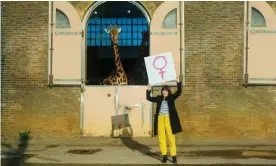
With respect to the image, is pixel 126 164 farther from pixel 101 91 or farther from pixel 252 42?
pixel 252 42

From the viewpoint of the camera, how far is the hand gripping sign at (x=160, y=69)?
8.89 meters

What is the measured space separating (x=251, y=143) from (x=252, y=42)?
2.84 meters

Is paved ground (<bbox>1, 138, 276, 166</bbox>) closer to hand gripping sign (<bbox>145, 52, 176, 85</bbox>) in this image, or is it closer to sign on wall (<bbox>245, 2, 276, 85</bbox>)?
hand gripping sign (<bbox>145, 52, 176, 85</bbox>)

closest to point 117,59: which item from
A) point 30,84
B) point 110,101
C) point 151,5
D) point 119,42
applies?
point 110,101

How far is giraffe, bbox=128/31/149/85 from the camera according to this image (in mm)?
13211

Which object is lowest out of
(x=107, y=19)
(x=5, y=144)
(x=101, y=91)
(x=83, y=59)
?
(x=5, y=144)

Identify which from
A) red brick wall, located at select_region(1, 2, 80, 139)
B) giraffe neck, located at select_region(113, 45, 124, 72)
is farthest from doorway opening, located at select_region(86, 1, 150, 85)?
red brick wall, located at select_region(1, 2, 80, 139)

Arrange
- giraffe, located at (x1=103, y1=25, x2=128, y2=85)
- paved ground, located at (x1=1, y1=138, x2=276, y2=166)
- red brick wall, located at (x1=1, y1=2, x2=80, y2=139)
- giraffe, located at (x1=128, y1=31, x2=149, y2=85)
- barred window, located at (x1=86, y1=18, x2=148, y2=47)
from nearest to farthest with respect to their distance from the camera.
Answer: paved ground, located at (x1=1, y1=138, x2=276, y2=166) < red brick wall, located at (x1=1, y1=2, x2=80, y2=139) < giraffe, located at (x1=103, y1=25, x2=128, y2=85) < giraffe, located at (x1=128, y1=31, x2=149, y2=85) < barred window, located at (x1=86, y1=18, x2=148, y2=47)

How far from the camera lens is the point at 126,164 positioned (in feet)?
29.6

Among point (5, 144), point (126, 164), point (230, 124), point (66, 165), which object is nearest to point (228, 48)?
point (230, 124)

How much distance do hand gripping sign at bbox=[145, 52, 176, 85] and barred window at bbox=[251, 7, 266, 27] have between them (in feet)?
15.0

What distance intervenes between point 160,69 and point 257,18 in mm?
4905

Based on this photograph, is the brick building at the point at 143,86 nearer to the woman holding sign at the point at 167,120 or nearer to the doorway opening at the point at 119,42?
the doorway opening at the point at 119,42

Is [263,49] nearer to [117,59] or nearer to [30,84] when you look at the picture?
[117,59]
